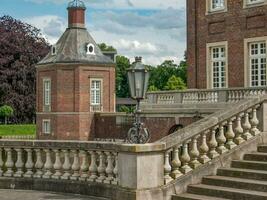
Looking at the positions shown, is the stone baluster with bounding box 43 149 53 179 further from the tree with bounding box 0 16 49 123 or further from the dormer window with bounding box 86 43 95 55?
the tree with bounding box 0 16 49 123

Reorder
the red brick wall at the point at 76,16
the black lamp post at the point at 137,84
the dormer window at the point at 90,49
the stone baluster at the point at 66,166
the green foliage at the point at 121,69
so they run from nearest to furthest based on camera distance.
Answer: the stone baluster at the point at 66,166 → the black lamp post at the point at 137,84 → the dormer window at the point at 90,49 → the red brick wall at the point at 76,16 → the green foliage at the point at 121,69

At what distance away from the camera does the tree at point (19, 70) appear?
5903 centimetres

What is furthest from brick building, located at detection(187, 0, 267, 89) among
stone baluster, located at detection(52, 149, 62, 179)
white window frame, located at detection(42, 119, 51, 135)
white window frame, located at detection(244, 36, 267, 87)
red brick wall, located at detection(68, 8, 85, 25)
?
white window frame, located at detection(42, 119, 51, 135)

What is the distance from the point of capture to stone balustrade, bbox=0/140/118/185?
10.2 m

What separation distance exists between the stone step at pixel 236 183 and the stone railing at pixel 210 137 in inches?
12.9

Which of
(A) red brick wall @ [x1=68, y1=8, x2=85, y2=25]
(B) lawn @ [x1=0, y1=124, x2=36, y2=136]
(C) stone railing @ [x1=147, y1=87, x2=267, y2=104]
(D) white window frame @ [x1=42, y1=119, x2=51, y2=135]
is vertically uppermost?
(A) red brick wall @ [x1=68, y1=8, x2=85, y2=25]

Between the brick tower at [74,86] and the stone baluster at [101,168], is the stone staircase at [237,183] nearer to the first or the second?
the stone baluster at [101,168]

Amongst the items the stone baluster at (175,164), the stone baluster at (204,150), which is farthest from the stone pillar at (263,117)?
the stone baluster at (175,164)

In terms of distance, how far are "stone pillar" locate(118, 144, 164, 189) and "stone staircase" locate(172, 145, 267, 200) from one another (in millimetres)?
553

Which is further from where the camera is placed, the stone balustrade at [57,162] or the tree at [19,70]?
the tree at [19,70]

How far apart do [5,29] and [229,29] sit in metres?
39.5

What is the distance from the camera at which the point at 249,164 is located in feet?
33.3

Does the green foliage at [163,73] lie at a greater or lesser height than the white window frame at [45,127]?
greater

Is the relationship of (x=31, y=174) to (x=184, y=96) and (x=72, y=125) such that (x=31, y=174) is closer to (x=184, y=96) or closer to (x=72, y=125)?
(x=184, y=96)
